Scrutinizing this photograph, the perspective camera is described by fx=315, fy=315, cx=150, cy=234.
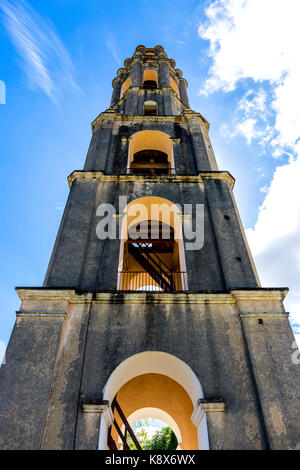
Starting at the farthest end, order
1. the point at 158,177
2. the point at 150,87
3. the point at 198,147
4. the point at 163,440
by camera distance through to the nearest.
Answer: the point at 163,440, the point at 150,87, the point at 198,147, the point at 158,177

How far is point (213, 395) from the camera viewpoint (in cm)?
595

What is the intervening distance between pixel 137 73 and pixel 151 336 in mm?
16406

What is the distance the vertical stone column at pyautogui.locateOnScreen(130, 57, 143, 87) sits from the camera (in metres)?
17.4

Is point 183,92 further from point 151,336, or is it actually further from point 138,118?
point 151,336

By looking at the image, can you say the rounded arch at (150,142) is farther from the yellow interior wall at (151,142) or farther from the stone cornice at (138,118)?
the stone cornice at (138,118)

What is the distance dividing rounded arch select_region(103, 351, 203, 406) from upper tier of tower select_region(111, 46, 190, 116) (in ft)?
36.8

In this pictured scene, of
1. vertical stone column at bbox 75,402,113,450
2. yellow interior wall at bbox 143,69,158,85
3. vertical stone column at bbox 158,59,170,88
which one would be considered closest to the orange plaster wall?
vertical stone column at bbox 75,402,113,450

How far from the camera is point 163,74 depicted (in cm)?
1838

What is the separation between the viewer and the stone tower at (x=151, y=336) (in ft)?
18.4

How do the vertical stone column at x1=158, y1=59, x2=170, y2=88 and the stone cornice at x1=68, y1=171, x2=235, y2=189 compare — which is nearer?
the stone cornice at x1=68, y1=171, x2=235, y2=189

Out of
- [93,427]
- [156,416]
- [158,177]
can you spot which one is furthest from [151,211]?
[156,416]

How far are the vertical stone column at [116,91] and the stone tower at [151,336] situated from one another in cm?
883

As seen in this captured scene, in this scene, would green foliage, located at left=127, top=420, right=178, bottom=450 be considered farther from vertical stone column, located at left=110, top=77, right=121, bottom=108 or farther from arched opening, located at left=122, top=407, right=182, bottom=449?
vertical stone column, located at left=110, top=77, right=121, bottom=108

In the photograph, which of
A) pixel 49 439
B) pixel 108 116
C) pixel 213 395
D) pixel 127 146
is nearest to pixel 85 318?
pixel 49 439
